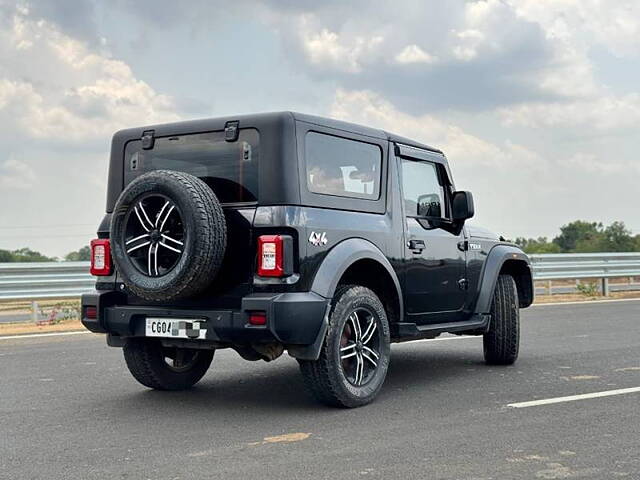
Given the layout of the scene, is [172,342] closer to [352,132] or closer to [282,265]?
[282,265]

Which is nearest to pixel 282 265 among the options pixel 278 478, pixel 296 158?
pixel 296 158

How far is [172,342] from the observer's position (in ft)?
18.8

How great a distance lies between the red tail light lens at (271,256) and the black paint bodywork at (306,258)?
62mm

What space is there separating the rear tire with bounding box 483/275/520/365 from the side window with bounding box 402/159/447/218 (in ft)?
3.54

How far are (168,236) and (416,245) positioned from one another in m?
2.11

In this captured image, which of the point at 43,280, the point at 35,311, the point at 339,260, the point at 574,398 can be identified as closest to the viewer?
the point at 339,260

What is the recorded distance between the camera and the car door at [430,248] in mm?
6523

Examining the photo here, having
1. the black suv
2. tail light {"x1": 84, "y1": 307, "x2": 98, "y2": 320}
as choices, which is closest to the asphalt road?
the black suv

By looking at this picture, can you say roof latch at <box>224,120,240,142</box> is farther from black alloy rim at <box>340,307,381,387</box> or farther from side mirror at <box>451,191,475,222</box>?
side mirror at <box>451,191,475,222</box>

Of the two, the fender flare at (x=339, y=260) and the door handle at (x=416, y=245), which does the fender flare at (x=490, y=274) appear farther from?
the fender flare at (x=339, y=260)

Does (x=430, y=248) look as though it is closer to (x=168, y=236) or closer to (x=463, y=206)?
(x=463, y=206)

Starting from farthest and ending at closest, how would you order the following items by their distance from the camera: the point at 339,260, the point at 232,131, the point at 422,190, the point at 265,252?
the point at 422,190 → the point at 232,131 → the point at 339,260 → the point at 265,252

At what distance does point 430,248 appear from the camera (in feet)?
22.1

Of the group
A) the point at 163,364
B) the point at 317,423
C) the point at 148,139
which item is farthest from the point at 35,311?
the point at 317,423
